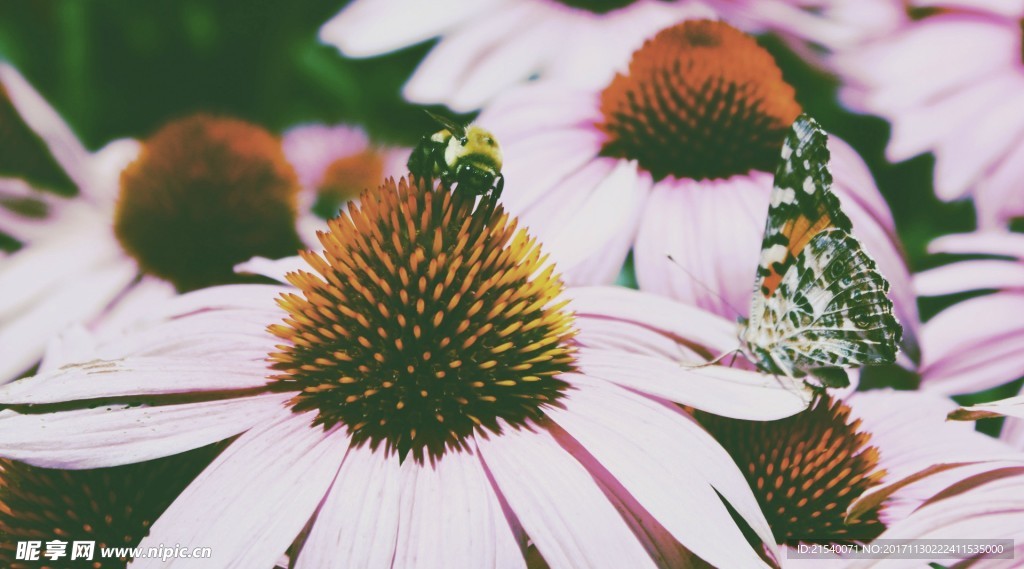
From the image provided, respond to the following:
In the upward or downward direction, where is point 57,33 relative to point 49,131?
upward

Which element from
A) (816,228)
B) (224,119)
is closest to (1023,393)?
(816,228)

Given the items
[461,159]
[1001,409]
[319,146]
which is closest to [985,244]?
[1001,409]

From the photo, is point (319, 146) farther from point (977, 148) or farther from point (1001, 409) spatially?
point (1001, 409)

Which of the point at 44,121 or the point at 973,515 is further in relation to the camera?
the point at 44,121

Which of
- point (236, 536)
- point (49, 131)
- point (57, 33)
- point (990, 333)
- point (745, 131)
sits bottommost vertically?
point (236, 536)

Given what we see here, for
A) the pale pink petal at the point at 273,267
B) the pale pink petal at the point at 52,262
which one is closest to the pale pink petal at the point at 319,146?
the pale pink petal at the point at 52,262

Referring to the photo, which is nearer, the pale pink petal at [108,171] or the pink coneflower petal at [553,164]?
the pink coneflower petal at [553,164]

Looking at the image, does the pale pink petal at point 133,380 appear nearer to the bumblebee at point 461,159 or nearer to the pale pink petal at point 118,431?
the pale pink petal at point 118,431

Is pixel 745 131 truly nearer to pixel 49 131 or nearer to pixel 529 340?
pixel 529 340
